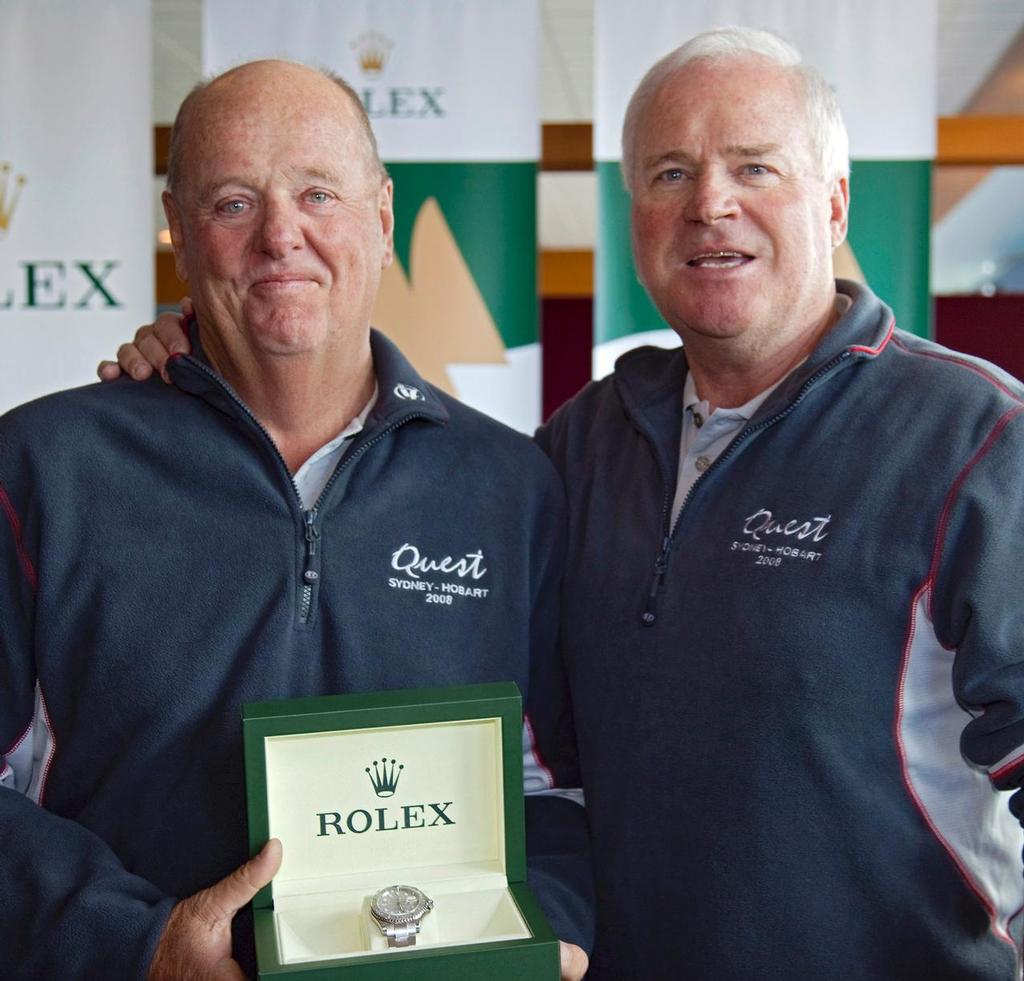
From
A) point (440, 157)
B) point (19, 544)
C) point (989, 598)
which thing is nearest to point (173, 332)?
point (19, 544)

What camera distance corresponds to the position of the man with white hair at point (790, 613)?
5.08 ft

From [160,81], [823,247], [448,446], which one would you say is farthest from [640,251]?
[160,81]

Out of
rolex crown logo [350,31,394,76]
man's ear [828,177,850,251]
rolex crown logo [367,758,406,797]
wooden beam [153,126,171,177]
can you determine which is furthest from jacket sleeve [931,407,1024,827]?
wooden beam [153,126,171,177]

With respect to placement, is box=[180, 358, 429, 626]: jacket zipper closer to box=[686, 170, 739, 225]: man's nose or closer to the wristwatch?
the wristwatch

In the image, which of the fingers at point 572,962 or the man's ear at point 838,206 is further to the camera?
the man's ear at point 838,206

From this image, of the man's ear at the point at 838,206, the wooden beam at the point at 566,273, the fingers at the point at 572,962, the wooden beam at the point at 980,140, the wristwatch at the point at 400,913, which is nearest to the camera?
the wristwatch at the point at 400,913

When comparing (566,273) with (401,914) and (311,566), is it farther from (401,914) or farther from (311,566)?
(401,914)

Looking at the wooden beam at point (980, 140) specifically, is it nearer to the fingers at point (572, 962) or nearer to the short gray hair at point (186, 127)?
the short gray hair at point (186, 127)

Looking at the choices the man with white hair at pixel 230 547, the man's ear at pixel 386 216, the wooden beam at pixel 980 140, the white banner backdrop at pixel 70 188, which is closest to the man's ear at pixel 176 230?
the man with white hair at pixel 230 547

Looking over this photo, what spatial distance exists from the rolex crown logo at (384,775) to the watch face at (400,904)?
108 mm

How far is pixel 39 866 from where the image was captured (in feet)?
4.66

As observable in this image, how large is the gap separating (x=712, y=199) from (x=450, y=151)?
2.02m

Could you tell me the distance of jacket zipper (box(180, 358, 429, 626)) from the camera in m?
1.54

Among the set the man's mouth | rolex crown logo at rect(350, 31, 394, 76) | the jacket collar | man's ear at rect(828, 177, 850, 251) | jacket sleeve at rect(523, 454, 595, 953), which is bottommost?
jacket sleeve at rect(523, 454, 595, 953)
